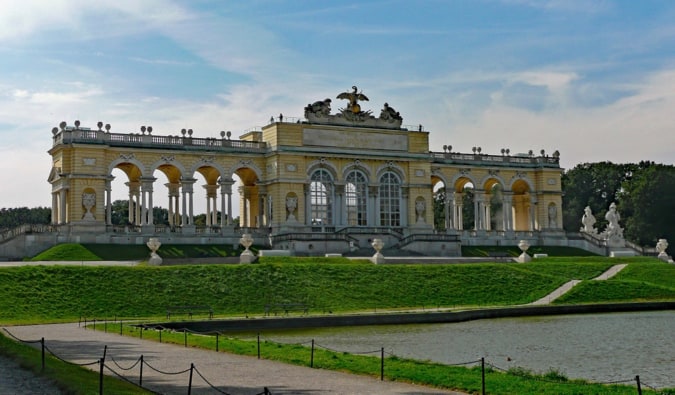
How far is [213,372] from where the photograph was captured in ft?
72.1

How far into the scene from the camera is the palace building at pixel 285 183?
66188mm

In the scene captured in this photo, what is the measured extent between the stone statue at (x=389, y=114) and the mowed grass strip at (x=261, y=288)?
22735 millimetres

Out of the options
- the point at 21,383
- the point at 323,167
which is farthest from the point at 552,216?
the point at 21,383

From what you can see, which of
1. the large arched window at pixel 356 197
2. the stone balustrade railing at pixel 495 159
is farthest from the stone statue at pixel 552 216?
the large arched window at pixel 356 197

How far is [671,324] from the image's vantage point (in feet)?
120

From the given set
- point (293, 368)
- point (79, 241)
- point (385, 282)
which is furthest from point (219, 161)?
point (293, 368)

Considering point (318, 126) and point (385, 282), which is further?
point (318, 126)

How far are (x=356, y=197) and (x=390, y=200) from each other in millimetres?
2938

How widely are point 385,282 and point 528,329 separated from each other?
14.9 metres

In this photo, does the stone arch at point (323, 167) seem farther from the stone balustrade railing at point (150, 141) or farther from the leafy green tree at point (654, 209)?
the leafy green tree at point (654, 209)

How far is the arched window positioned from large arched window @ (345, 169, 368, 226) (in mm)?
1455

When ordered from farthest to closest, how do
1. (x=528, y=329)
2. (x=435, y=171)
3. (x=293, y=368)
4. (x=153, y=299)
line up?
(x=435, y=171) < (x=153, y=299) < (x=528, y=329) < (x=293, y=368)

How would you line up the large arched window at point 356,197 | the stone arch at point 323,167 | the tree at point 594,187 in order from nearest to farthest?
the stone arch at point 323,167, the large arched window at point 356,197, the tree at point 594,187

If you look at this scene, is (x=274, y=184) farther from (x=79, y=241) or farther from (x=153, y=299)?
(x=153, y=299)
